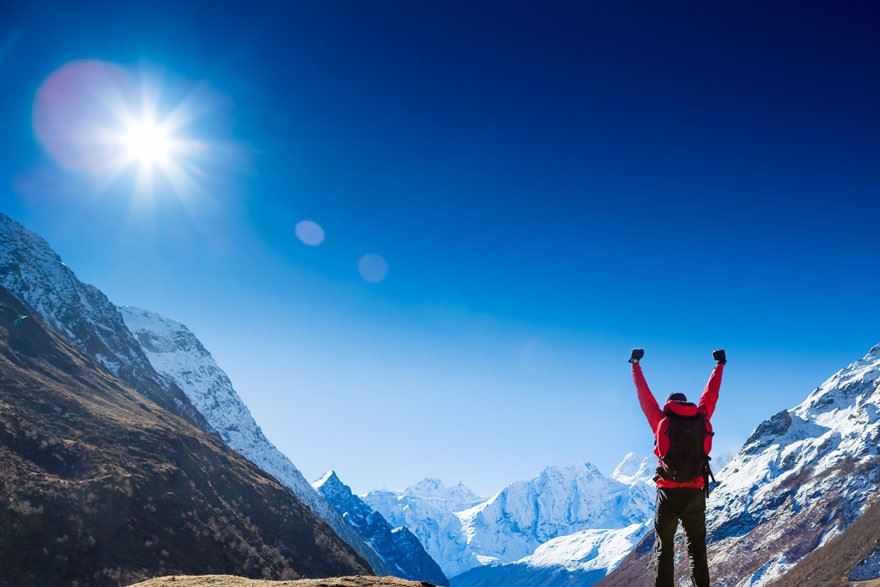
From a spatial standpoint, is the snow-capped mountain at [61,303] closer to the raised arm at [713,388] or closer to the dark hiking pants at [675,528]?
the dark hiking pants at [675,528]

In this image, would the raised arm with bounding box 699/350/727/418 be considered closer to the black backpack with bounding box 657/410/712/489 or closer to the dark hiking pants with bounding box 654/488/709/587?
the black backpack with bounding box 657/410/712/489

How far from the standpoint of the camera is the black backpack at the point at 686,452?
11.4m

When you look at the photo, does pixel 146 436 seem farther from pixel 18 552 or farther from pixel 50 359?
pixel 18 552

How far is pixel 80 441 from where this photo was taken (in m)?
66.6

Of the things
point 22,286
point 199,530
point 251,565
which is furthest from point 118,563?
point 22,286

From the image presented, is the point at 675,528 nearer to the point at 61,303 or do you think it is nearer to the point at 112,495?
the point at 112,495

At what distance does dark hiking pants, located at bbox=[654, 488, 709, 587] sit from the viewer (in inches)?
452

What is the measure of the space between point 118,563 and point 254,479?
57960 millimetres

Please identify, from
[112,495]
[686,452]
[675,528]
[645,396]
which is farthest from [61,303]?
[686,452]

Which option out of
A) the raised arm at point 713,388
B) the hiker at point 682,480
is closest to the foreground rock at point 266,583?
the hiker at point 682,480

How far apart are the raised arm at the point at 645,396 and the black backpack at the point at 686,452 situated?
1.80ft

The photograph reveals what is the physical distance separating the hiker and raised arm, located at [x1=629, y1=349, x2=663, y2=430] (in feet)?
0.61

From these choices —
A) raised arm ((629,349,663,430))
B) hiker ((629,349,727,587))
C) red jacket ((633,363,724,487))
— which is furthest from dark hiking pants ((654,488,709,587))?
raised arm ((629,349,663,430))

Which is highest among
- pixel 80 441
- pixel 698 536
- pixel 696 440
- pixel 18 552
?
pixel 696 440
